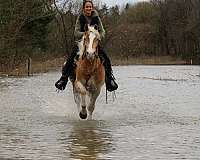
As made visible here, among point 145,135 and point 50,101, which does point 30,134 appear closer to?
point 145,135

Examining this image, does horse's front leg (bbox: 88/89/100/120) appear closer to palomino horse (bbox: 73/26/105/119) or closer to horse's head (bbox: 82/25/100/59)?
palomino horse (bbox: 73/26/105/119)

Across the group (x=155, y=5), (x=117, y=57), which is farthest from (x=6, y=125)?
(x=155, y=5)

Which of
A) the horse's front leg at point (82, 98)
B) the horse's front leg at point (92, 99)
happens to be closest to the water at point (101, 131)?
the horse's front leg at point (82, 98)

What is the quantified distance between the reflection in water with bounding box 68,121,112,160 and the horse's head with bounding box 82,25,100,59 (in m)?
1.42

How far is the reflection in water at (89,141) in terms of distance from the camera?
7.62 meters

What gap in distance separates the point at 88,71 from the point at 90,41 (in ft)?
2.54

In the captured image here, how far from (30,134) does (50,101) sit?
7.37 metres

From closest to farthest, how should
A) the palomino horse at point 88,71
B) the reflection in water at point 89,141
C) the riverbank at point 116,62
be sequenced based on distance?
the reflection in water at point 89,141 < the palomino horse at point 88,71 < the riverbank at point 116,62

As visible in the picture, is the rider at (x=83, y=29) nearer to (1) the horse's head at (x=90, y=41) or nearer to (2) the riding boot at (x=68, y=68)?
(2) the riding boot at (x=68, y=68)

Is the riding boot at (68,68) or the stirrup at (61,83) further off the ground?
the riding boot at (68,68)

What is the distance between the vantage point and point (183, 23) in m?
102

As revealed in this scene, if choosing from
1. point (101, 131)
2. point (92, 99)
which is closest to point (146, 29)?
point (92, 99)

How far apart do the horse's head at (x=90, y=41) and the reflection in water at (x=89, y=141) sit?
1.42 meters

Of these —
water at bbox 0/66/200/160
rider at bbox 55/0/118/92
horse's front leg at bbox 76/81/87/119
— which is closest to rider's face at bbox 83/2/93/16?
rider at bbox 55/0/118/92
